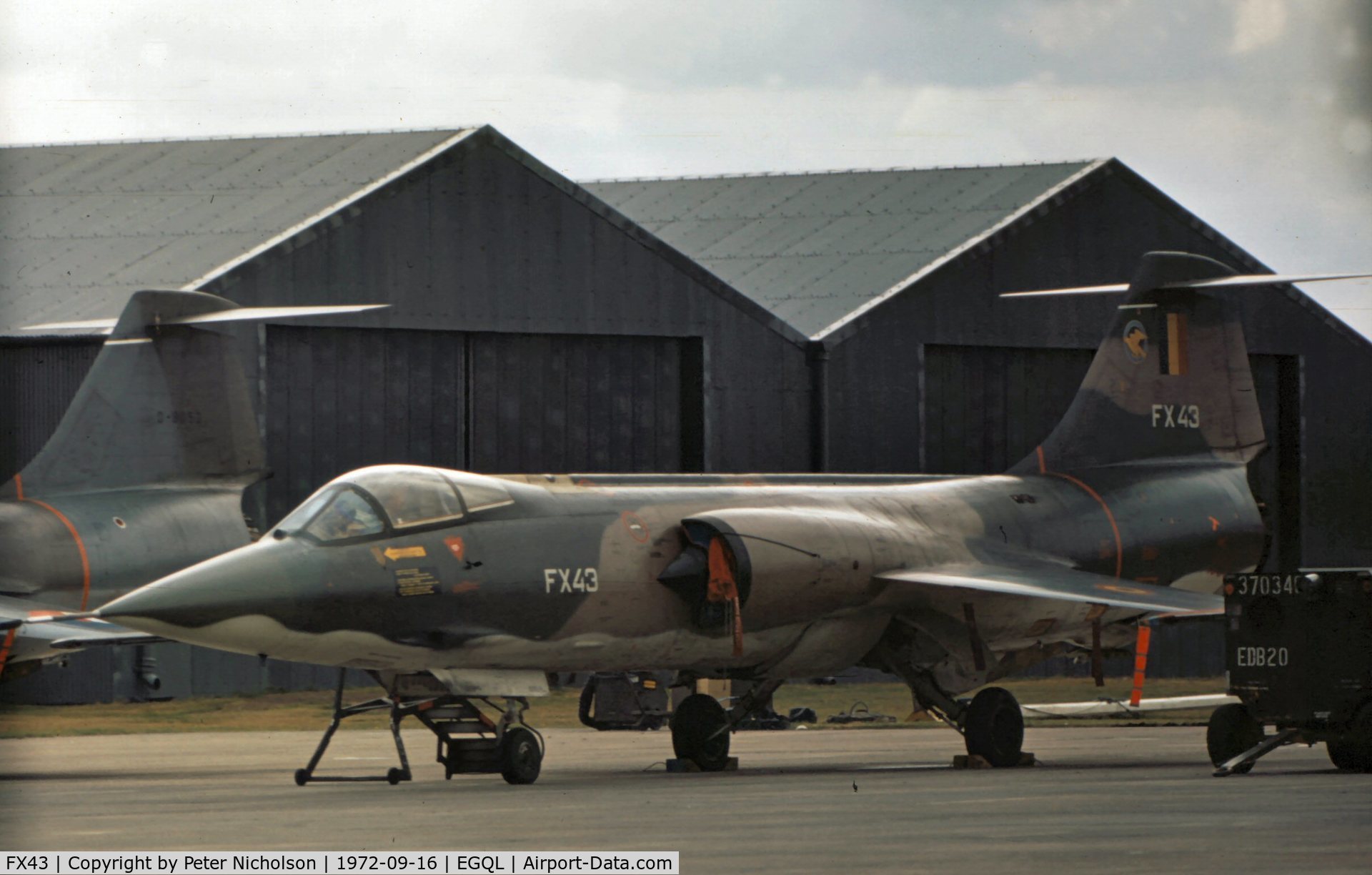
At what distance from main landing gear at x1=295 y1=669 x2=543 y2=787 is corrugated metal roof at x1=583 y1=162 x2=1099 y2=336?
19988mm

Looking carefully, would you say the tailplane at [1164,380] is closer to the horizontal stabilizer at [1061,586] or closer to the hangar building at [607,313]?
the horizontal stabilizer at [1061,586]

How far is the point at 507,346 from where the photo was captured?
35062 millimetres

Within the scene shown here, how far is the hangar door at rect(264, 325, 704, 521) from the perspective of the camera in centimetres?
3238

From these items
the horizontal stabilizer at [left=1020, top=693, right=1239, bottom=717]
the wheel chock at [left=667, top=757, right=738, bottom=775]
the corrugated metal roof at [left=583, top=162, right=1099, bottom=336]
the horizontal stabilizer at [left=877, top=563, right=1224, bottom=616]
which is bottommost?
the horizontal stabilizer at [left=1020, top=693, right=1239, bottom=717]

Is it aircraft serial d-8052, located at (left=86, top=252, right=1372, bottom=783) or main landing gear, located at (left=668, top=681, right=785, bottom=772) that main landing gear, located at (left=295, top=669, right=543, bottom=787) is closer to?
aircraft serial d-8052, located at (left=86, top=252, right=1372, bottom=783)

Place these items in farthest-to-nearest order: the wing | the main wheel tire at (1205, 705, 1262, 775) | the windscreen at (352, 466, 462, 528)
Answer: the wing < the main wheel tire at (1205, 705, 1262, 775) < the windscreen at (352, 466, 462, 528)

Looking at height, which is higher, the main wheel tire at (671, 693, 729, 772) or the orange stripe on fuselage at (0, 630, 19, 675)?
the orange stripe on fuselage at (0, 630, 19, 675)

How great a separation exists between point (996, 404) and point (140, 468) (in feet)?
65.7

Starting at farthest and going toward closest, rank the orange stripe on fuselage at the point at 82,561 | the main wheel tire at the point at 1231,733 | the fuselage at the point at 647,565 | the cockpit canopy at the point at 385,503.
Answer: the orange stripe on fuselage at the point at 82,561, the main wheel tire at the point at 1231,733, the cockpit canopy at the point at 385,503, the fuselage at the point at 647,565

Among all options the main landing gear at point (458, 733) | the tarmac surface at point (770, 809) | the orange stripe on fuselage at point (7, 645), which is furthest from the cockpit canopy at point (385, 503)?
the orange stripe on fuselage at point (7, 645)

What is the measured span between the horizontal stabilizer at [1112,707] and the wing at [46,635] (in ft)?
43.1

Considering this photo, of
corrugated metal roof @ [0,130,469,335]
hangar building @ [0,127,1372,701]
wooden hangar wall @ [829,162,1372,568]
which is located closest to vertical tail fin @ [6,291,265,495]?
hangar building @ [0,127,1372,701]

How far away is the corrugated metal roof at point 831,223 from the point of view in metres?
39.3

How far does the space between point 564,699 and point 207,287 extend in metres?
9.13
